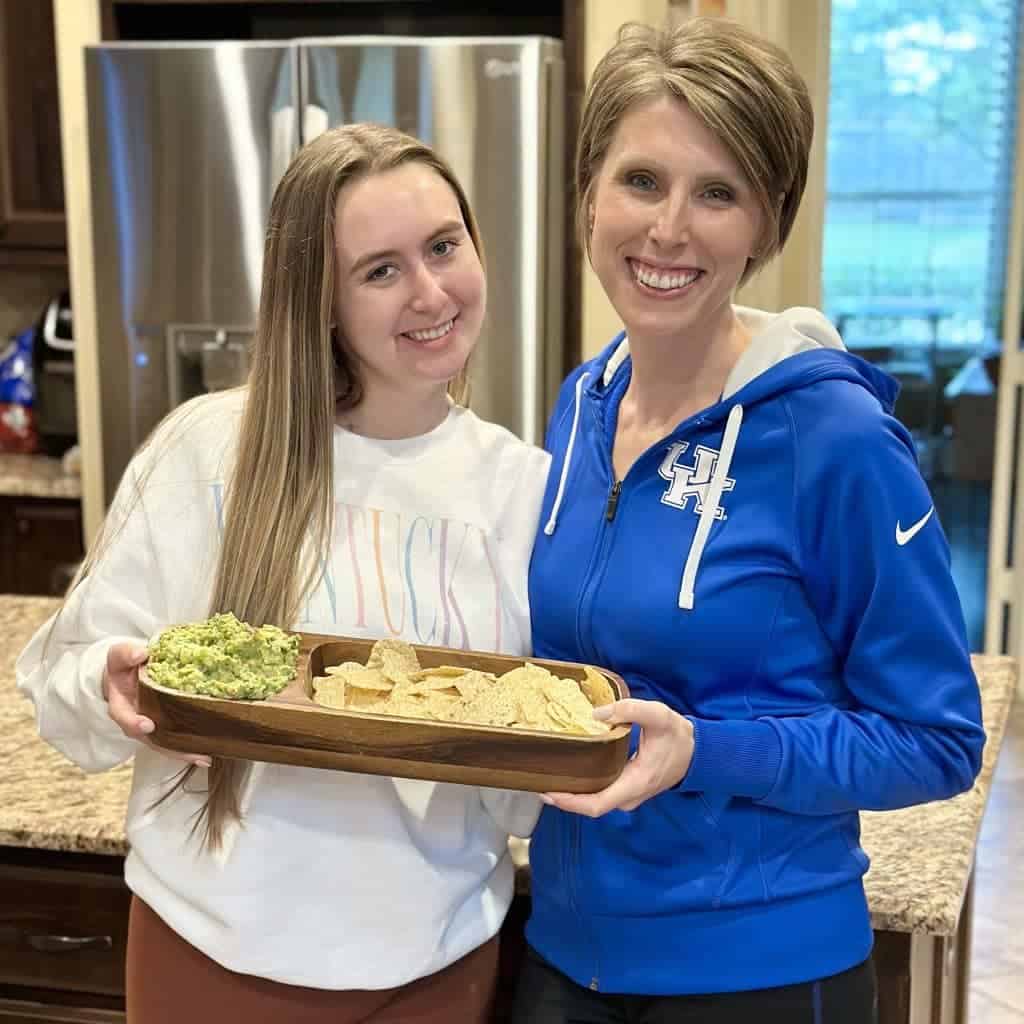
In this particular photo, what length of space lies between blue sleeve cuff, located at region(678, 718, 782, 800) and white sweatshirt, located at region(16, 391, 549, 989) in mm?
209

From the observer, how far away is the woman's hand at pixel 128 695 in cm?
123

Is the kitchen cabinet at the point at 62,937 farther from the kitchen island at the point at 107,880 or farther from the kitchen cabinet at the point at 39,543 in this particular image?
the kitchen cabinet at the point at 39,543

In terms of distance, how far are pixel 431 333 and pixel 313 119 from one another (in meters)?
2.25

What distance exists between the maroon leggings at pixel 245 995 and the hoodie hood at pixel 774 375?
17.5 inches

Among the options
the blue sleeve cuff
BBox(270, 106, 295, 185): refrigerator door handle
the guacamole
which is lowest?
the blue sleeve cuff

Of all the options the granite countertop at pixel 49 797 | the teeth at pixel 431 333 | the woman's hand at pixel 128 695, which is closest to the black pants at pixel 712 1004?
the woman's hand at pixel 128 695

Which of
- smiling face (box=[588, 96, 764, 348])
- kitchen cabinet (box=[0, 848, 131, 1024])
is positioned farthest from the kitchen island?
smiling face (box=[588, 96, 764, 348])

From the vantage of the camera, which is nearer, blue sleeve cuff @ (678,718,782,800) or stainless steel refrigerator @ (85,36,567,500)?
blue sleeve cuff @ (678,718,782,800)

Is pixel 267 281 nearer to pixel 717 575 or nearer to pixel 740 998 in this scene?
pixel 717 575

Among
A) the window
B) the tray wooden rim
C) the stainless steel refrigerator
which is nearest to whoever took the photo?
the tray wooden rim

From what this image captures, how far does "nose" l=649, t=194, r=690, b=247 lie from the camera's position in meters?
1.28

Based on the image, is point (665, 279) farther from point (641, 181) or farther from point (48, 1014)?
point (48, 1014)

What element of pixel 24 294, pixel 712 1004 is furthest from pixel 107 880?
pixel 24 294

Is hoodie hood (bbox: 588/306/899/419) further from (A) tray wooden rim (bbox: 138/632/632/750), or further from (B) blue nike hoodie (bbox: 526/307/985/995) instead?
(A) tray wooden rim (bbox: 138/632/632/750)
